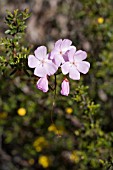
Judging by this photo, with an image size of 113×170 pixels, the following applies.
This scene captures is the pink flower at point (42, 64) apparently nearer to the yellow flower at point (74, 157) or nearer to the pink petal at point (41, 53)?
the pink petal at point (41, 53)

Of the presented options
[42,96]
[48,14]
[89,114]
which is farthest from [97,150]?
[48,14]

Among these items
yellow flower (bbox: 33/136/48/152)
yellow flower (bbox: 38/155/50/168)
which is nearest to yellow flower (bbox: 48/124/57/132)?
yellow flower (bbox: 33/136/48/152)

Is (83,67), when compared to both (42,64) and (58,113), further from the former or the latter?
(58,113)

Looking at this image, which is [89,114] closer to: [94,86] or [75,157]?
[75,157]

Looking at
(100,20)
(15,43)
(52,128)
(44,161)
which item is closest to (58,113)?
(52,128)

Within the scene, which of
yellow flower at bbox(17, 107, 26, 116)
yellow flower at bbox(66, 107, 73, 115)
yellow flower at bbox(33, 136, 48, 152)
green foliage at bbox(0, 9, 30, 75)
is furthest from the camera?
yellow flower at bbox(33, 136, 48, 152)

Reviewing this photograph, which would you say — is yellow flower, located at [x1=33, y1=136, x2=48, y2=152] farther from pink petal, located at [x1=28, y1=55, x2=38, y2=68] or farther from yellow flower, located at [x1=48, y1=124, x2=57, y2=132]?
pink petal, located at [x1=28, y1=55, x2=38, y2=68]

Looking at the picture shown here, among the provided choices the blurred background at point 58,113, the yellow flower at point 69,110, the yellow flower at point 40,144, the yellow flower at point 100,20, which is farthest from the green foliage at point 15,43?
the yellow flower at point 40,144

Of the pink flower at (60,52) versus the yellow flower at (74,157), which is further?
the yellow flower at (74,157)
